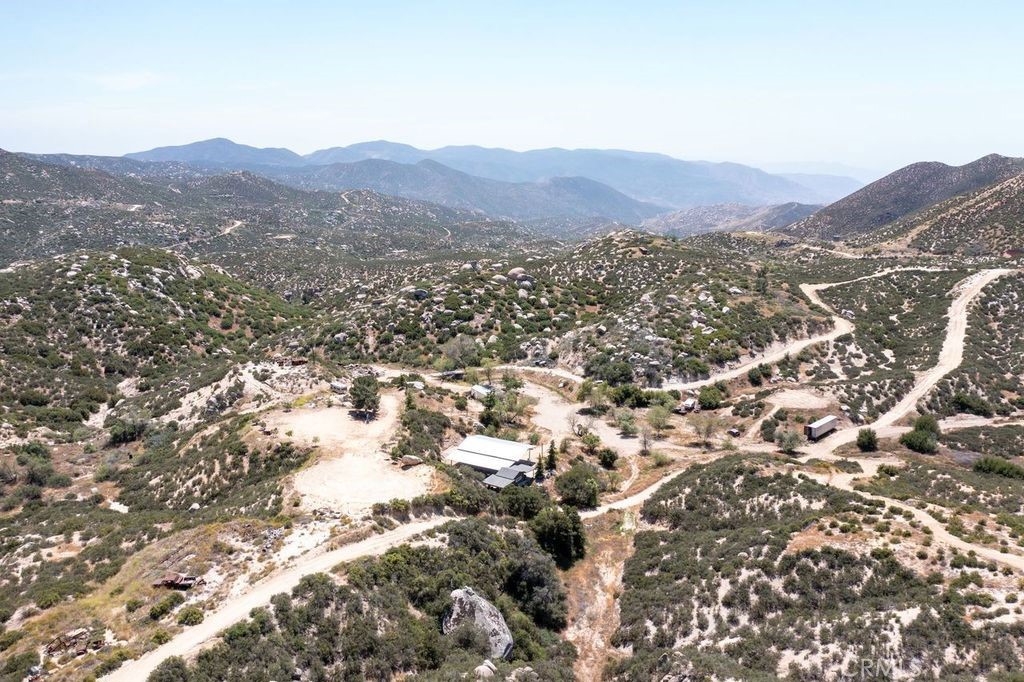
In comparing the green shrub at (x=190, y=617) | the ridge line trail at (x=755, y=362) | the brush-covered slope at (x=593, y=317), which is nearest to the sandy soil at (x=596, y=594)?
the green shrub at (x=190, y=617)

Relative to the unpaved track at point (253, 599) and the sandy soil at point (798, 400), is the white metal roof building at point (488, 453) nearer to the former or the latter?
the unpaved track at point (253, 599)

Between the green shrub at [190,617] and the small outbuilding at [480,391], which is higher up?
the green shrub at [190,617]

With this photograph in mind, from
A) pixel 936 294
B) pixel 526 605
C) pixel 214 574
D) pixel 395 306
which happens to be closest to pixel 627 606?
pixel 526 605

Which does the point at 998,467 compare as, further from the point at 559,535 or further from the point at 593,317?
the point at 593,317

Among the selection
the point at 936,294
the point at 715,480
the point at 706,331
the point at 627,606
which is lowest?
the point at 627,606

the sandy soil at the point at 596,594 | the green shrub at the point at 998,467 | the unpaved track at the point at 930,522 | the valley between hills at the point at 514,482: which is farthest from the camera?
the green shrub at the point at 998,467

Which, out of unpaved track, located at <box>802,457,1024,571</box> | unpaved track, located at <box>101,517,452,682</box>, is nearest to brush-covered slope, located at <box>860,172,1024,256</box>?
unpaved track, located at <box>802,457,1024,571</box>

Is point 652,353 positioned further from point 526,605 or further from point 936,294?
point 936,294
